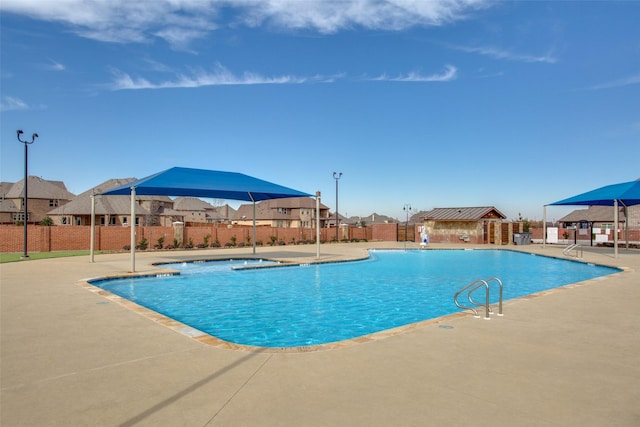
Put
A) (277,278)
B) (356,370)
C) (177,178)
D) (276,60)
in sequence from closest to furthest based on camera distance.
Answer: (356,370) → (277,278) → (177,178) → (276,60)

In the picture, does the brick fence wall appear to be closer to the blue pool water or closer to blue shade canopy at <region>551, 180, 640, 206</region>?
the blue pool water

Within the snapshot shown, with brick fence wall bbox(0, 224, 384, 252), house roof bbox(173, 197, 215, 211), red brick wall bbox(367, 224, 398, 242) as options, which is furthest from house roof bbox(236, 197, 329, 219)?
brick fence wall bbox(0, 224, 384, 252)

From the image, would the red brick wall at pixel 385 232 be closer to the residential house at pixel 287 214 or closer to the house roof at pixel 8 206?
the residential house at pixel 287 214

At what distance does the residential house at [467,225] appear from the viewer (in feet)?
103

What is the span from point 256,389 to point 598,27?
52.5ft

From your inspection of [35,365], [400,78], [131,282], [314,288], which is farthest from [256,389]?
[400,78]

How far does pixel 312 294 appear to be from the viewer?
1011 centimetres

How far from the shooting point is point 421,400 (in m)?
3.03

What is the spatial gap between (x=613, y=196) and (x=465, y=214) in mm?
12852

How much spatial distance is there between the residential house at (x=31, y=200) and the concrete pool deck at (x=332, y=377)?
2074 inches

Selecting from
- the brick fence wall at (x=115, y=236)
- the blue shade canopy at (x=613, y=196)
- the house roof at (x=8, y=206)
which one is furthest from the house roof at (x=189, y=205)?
the blue shade canopy at (x=613, y=196)

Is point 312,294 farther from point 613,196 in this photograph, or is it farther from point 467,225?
point 467,225

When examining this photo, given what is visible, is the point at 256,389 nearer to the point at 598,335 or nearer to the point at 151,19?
the point at 598,335

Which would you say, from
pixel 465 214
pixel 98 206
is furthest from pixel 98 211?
pixel 465 214
